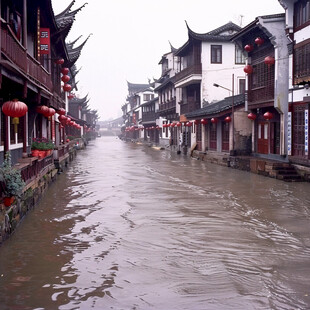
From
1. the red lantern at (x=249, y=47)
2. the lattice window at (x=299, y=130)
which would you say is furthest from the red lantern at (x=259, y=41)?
the lattice window at (x=299, y=130)

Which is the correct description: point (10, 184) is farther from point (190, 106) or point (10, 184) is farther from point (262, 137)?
point (190, 106)

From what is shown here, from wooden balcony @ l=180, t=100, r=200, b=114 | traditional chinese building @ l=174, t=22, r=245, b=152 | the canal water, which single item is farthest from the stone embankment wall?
wooden balcony @ l=180, t=100, r=200, b=114

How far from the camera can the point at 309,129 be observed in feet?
55.9

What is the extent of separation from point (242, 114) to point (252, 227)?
16.6 metres

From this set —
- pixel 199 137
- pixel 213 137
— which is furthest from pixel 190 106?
pixel 213 137

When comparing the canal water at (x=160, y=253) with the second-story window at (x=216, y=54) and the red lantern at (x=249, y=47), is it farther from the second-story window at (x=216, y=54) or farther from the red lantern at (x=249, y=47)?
the second-story window at (x=216, y=54)

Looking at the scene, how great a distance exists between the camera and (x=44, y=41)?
55.2 feet

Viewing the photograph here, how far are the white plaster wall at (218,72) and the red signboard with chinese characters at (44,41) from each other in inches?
706

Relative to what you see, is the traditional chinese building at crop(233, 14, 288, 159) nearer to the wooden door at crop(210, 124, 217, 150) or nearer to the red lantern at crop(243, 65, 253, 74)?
the red lantern at crop(243, 65, 253, 74)

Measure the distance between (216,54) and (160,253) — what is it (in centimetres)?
2783

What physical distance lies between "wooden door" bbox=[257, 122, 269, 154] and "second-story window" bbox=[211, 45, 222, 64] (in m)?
11.1

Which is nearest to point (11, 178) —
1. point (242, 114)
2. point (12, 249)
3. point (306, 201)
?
point (12, 249)

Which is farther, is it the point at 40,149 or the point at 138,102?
the point at 138,102

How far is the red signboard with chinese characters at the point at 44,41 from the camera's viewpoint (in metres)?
16.6
